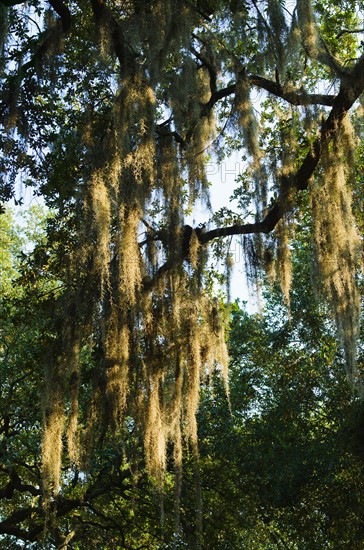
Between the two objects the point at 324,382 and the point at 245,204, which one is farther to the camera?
the point at 324,382

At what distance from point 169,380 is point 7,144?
180 cm

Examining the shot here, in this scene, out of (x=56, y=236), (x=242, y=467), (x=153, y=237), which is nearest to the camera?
(x=153, y=237)

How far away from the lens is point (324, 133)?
443 cm

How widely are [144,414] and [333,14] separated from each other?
160 inches

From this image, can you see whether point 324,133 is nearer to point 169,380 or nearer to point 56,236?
point 169,380

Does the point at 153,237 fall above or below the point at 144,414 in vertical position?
above

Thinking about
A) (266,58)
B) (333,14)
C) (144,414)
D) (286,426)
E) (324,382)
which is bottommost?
(144,414)

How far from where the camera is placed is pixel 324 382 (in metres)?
8.78

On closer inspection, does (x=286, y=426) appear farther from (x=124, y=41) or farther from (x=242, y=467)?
(x=124, y=41)

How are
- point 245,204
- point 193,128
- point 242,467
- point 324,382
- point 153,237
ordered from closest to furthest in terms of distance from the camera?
1. point 153,237
2. point 193,128
3. point 245,204
4. point 242,467
5. point 324,382

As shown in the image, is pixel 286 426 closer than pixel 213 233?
No

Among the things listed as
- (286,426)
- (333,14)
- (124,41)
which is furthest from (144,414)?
(286,426)

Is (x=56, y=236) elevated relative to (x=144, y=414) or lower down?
elevated

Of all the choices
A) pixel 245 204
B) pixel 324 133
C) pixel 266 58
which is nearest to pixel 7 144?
pixel 266 58
